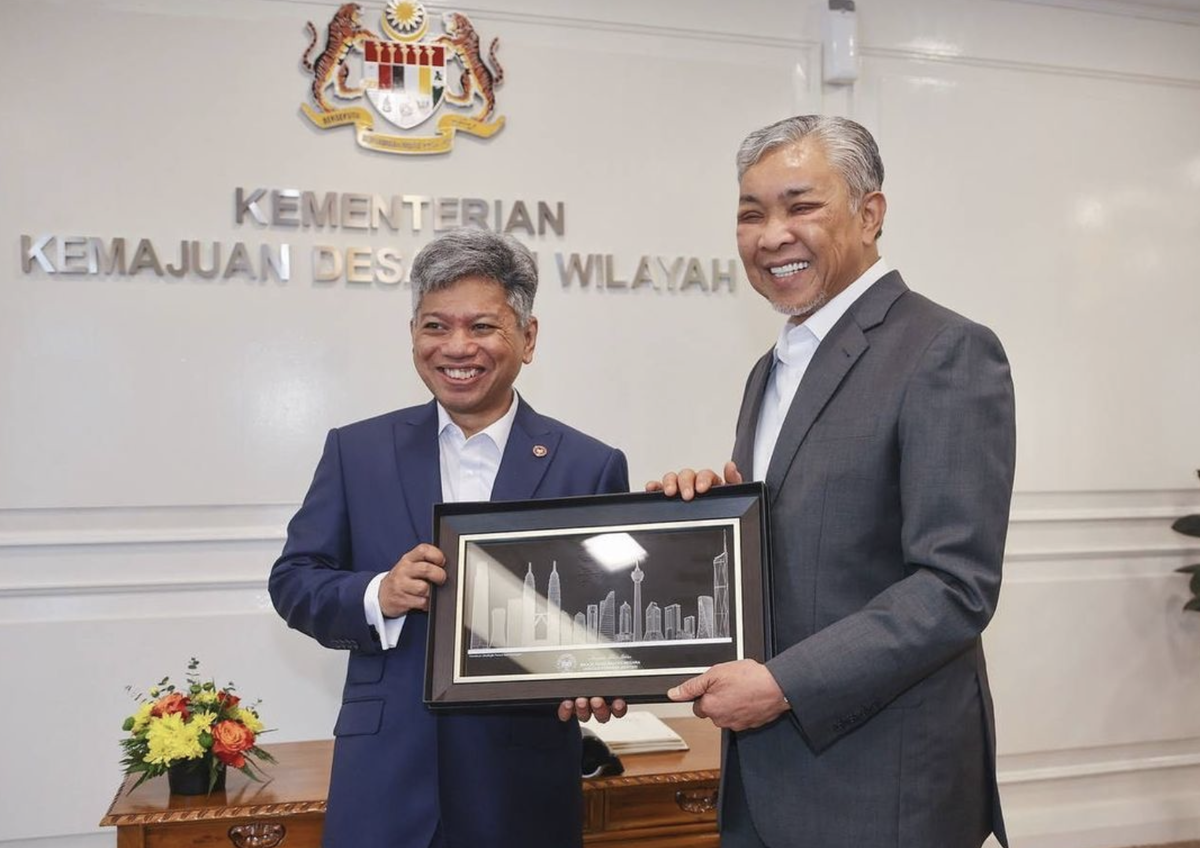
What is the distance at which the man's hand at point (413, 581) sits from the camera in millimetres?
1923

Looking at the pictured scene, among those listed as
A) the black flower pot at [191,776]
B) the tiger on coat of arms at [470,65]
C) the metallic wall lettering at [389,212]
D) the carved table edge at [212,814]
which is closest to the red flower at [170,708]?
the black flower pot at [191,776]

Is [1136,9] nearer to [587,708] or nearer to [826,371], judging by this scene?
[826,371]

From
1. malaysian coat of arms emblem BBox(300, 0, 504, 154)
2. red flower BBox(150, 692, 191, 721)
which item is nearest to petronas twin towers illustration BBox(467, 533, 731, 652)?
red flower BBox(150, 692, 191, 721)

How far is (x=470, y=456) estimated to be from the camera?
2.20 metres

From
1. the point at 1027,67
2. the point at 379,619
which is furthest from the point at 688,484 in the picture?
the point at 1027,67

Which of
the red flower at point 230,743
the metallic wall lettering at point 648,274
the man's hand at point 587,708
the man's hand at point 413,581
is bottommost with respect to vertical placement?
the red flower at point 230,743

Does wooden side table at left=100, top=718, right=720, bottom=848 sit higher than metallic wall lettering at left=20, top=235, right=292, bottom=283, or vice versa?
metallic wall lettering at left=20, top=235, right=292, bottom=283

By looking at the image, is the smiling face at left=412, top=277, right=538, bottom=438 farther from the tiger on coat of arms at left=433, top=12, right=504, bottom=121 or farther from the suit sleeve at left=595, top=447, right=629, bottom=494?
the tiger on coat of arms at left=433, top=12, right=504, bottom=121

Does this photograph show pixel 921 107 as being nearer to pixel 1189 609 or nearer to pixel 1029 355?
pixel 1029 355

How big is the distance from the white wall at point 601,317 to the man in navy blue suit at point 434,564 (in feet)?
6.35

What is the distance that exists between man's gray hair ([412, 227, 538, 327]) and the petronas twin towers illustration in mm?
521

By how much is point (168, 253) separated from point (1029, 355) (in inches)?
131

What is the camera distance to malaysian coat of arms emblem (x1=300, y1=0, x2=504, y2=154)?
13.1ft

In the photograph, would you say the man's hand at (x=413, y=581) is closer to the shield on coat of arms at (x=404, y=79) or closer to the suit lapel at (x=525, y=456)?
the suit lapel at (x=525, y=456)
